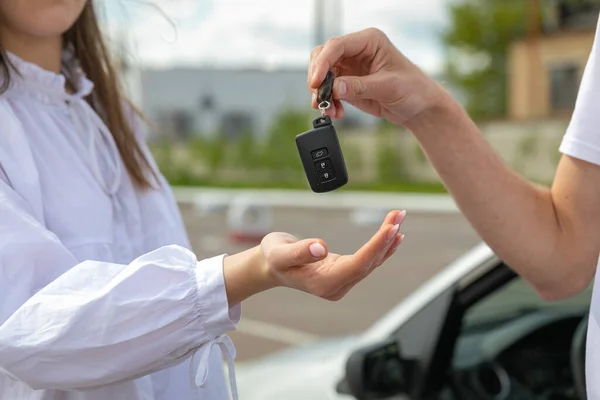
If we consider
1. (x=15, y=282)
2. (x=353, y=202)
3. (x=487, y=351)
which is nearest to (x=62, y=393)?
(x=15, y=282)

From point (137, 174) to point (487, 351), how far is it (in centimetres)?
125

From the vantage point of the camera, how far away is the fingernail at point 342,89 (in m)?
1.34

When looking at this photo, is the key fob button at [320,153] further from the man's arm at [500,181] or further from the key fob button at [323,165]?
the man's arm at [500,181]

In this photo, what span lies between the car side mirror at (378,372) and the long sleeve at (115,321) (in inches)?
37.9

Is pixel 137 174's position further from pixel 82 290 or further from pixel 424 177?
pixel 424 177

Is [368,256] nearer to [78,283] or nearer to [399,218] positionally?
[399,218]

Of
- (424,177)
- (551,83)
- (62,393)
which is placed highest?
(62,393)

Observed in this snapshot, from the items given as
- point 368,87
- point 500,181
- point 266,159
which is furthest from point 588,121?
point 266,159

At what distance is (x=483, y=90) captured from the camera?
98.2ft

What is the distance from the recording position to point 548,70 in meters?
26.2

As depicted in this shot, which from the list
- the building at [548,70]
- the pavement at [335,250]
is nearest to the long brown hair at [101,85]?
the pavement at [335,250]

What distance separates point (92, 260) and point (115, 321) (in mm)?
160

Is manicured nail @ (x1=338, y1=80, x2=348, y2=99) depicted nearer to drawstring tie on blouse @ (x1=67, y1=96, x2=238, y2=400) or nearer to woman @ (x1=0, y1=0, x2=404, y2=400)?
woman @ (x1=0, y1=0, x2=404, y2=400)

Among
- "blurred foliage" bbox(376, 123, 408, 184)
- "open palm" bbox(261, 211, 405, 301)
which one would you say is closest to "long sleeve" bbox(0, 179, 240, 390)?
"open palm" bbox(261, 211, 405, 301)
